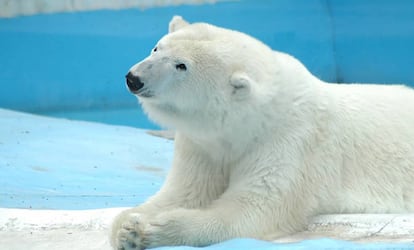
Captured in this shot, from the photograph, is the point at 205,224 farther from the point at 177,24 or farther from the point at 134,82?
the point at 177,24

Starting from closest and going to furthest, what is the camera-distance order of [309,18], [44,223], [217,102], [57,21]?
[217,102] → [44,223] → [57,21] → [309,18]

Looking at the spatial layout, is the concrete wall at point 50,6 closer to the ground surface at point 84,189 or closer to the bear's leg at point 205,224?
the ground surface at point 84,189

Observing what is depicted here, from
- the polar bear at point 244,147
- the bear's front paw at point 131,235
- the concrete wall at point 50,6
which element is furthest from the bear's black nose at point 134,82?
the concrete wall at point 50,6

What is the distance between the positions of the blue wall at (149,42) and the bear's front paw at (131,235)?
17.0ft

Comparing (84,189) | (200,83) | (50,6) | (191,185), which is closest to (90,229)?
(191,185)

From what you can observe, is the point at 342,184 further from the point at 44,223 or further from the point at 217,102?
the point at 44,223

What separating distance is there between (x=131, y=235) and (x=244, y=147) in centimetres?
44

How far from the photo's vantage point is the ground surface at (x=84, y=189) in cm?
277

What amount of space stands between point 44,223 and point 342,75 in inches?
213

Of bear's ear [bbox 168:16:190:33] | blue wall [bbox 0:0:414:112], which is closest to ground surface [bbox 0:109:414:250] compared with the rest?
bear's ear [bbox 168:16:190:33]

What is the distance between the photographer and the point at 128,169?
17.2ft

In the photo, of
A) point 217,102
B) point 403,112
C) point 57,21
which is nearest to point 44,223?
point 217,102

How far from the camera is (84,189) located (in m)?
4.69

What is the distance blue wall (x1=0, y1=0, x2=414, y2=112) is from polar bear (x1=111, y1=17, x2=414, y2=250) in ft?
16.3
